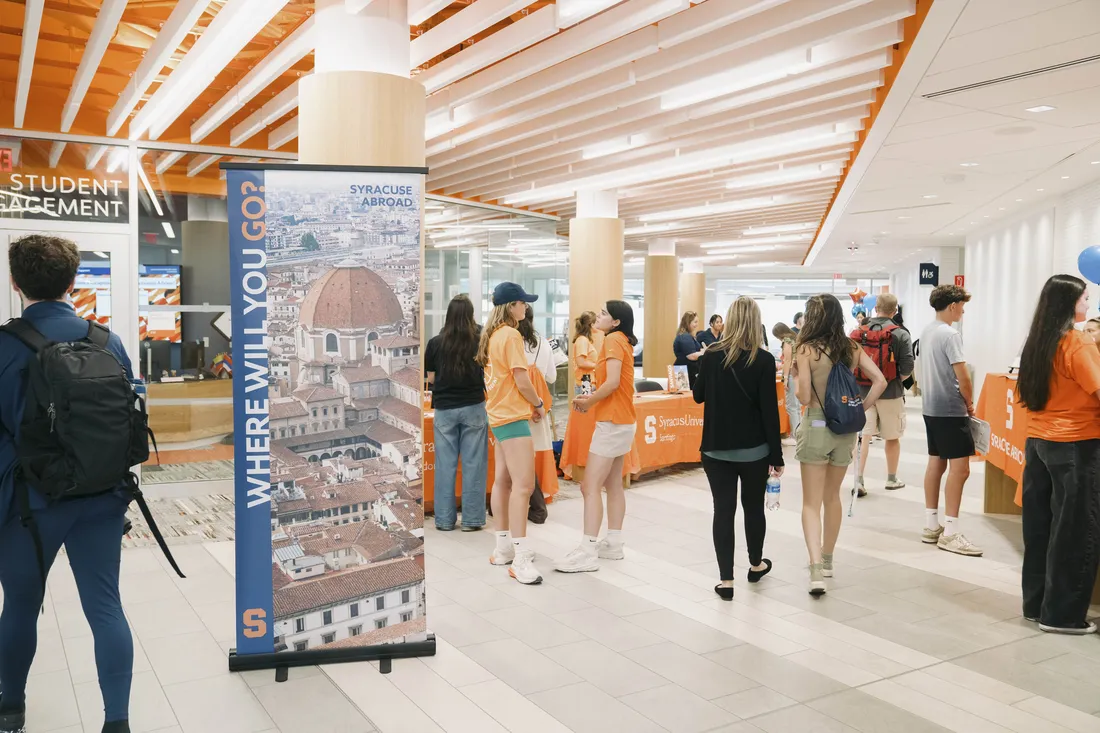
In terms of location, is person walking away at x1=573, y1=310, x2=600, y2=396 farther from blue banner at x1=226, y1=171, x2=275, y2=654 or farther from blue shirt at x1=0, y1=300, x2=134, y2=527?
blue shirt at x1=0, y1=300, x2=134, y2=527

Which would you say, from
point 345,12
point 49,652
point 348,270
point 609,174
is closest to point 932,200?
point 609,174

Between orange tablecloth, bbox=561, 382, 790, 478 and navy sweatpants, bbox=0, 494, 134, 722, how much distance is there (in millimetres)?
4840

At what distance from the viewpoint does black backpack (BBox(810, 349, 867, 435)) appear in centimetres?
457

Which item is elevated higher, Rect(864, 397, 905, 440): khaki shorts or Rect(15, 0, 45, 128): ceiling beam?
Rect(15, 0, 45, 128): ceiling beam

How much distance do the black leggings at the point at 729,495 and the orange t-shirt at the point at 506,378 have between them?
43.0 inches

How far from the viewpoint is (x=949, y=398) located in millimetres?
5414

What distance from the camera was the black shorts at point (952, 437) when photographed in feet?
17.7

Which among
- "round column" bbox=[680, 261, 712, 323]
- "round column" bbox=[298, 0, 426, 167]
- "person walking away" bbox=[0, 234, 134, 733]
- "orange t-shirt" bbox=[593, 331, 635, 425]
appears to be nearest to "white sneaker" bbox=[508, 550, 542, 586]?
"orange t-shirt" bbox=[593, 331, 635, 425]

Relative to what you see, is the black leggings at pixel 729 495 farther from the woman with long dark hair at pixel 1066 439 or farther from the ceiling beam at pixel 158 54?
the ceiling beam at pixel 158 54

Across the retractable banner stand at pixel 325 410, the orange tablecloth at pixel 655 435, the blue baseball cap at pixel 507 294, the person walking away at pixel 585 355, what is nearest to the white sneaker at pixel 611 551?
the person walking away at pixel 585 355

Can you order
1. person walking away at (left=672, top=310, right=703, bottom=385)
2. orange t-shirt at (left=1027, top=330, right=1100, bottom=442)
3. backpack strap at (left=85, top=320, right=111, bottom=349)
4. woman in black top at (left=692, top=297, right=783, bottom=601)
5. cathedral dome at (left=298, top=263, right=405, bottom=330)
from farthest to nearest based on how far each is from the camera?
person walking away at (left=672, top=310, right=703, bottom=385), woman in black top at (left=692, top=297, right=783, bottom=601), orange t-shirt at (left=1027, top=330, right=1100, bottom=442), cathedral dome at (left=298, top=263, right=405, bottom=330), backpack strap at (left=85, top=320, right=111, bottom=349)

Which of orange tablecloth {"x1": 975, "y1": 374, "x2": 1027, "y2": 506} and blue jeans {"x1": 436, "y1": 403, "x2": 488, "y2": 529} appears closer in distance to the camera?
orange tablecloth {"x1": 975, "y1": 374, "x2": 1027, "y2": 506}

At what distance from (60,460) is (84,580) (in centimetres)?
43

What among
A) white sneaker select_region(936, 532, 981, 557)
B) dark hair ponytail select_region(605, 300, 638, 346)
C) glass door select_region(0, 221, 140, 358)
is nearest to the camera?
dark hair ponytail select_region(605, 300, 638, 346)
